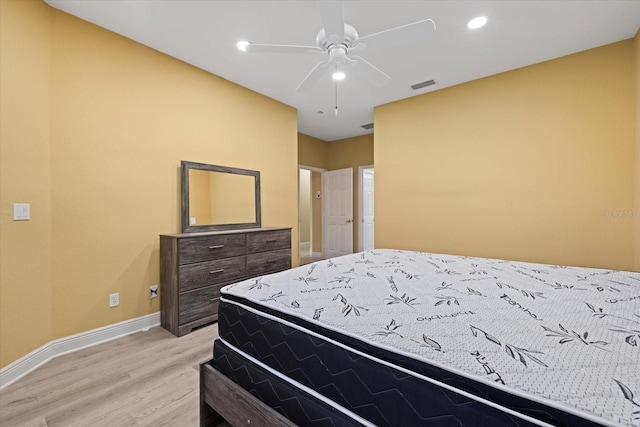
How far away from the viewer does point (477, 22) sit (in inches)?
93.8

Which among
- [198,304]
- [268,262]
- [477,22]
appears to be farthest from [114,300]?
[477,22]

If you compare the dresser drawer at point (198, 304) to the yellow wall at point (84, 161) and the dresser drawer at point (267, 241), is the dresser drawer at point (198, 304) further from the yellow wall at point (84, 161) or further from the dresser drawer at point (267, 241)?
the dresser drawer at point (267, 241)

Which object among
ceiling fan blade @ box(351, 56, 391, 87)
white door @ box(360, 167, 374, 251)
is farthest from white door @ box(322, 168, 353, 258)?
ceiling fan blade @ box(351, 56, 391, 87)

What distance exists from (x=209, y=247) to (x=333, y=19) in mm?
2253

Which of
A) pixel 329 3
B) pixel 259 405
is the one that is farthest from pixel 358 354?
pixel 329 3

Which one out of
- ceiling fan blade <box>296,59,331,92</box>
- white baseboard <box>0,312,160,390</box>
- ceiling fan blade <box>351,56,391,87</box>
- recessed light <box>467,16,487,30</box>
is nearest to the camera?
white baseboard <box>0,312,160,390</box>

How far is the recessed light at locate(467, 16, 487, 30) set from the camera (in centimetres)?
233

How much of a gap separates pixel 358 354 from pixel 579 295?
49.7 inches

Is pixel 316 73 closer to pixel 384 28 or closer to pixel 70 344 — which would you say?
pixel 384 28

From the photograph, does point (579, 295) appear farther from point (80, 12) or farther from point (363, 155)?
point (363, 155)

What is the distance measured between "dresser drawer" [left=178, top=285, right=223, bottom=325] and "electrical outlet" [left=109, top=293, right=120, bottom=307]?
1.90 ft

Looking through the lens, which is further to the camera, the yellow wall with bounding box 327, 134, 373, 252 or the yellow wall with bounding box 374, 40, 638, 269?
the yellow wall with bounding box 327, 134, 373, 252

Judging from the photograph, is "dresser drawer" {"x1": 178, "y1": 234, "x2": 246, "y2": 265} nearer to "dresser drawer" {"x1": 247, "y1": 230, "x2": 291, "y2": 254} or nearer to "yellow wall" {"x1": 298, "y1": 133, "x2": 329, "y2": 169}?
"dresser drawer" {"x1": 247, "y1": 230, "x2": 291, "y2": 254}

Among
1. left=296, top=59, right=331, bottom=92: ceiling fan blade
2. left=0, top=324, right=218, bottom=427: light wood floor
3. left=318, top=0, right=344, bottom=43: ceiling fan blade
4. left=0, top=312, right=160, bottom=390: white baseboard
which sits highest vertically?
left=318, top=0, right=344, bottom=43: ceiling fan blade
